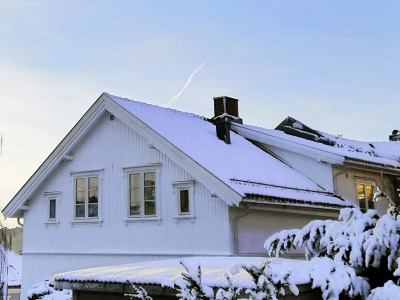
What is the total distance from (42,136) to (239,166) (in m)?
14.0

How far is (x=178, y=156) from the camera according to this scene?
1692 centimetres

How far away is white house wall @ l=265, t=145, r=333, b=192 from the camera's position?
1997 centimetres

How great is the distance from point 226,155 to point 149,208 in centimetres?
328

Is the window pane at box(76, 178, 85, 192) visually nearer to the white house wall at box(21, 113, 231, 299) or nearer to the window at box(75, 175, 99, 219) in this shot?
the window at box(75, 175, 99, 219)

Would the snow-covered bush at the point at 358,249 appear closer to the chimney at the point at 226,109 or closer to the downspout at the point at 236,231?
the downspout at the point at 236,231

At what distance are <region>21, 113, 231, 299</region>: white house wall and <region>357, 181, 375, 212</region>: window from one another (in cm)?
753

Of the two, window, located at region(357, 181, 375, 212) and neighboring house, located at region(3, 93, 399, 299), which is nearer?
neighboring house, located at region(3, 93, 399, 299)

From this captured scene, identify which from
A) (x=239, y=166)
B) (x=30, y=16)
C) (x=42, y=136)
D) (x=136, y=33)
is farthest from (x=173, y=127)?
(x=42, y=136)

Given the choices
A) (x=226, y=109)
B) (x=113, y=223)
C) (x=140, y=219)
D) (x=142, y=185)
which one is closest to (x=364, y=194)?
(x=226, y=109)

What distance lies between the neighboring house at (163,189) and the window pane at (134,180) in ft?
0.12

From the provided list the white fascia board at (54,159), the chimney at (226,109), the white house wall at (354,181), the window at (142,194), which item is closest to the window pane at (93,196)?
the window at (142,194)

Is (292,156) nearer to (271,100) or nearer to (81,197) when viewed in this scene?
(271,100)

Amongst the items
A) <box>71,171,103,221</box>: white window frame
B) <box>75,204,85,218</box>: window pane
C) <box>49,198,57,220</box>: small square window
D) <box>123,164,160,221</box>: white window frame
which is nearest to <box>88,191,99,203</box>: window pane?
<box>71,171,103,221</box>: white window frame

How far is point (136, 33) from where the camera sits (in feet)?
53.7
